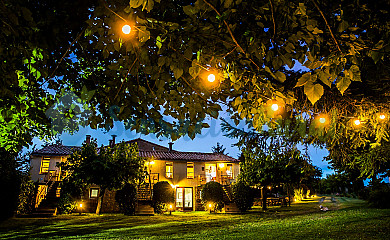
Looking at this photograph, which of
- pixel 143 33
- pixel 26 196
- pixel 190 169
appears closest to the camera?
pixel 143 33

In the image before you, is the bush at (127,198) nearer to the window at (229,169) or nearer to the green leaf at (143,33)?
the window at (229,169)

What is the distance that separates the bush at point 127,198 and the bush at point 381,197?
1828 centimetres

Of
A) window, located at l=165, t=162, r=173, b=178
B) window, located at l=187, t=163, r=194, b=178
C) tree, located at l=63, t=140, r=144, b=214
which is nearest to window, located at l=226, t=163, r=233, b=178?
window, located at l=187, t=163, r=194, b=178

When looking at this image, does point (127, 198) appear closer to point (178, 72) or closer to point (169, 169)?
point (169, 169)

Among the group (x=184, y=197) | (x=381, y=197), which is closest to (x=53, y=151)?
(x=184, y=197)

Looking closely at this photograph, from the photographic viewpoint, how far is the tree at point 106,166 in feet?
60.4

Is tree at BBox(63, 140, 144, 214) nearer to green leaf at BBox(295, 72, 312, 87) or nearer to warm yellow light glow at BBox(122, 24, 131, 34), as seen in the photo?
warm yellow light glow at BBox(122, 24, 131, 34)

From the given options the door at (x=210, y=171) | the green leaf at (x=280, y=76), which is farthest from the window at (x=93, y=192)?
the green leaf at (x=280, y=76)

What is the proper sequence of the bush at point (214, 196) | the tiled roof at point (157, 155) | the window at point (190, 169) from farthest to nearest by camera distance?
the window at point (190, 169) → the tiled roof at point (157, 155) → the bush at point (214, 196)

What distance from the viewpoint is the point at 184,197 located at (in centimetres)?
2991

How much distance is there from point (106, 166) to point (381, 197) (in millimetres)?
19719

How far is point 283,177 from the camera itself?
2178cm

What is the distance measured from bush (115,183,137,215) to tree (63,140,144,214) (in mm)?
676

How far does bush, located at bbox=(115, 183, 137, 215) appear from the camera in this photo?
20.6 m
